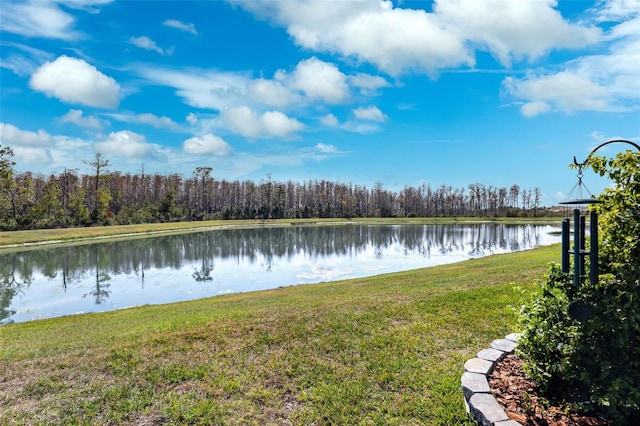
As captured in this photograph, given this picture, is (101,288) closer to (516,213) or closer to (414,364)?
(414,364)

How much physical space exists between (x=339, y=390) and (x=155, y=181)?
79.7m

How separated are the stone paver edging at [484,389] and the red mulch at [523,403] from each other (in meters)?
0.08

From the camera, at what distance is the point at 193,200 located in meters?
77.6

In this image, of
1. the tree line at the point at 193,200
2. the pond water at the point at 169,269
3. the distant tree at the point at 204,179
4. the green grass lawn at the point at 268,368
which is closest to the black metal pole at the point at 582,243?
the green grass lawn at the point at 268,368

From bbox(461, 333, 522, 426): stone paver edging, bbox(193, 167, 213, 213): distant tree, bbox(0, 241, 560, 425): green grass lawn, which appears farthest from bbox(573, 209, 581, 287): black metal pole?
bbox(193, 167, 213, 213): distant tree

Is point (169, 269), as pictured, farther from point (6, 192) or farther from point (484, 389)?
point (6, 192)

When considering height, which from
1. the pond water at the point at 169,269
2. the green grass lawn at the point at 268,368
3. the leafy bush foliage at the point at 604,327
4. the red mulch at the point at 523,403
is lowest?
the pond water at the point at 169,269

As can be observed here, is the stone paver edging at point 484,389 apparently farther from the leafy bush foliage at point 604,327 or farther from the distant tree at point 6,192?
the distant tree at point 6,192

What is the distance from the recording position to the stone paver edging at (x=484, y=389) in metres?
3.09

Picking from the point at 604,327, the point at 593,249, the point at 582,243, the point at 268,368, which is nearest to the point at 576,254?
the point at 593,249

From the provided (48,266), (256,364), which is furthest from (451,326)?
(48,266)

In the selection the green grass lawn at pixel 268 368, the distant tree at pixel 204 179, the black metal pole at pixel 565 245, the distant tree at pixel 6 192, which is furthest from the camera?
the distant tree at pixel 204 179

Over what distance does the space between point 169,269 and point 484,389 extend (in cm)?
1856

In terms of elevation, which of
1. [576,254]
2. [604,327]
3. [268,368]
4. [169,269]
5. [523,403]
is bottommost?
[169,269]
